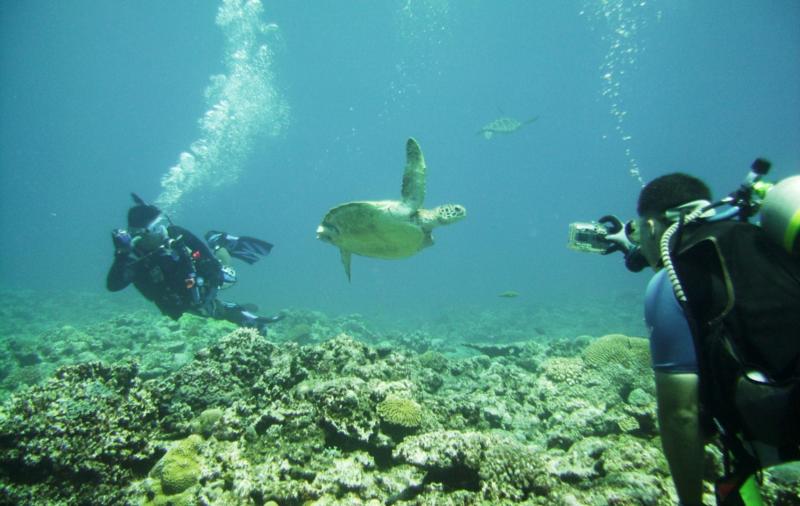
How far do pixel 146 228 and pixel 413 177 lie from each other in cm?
603

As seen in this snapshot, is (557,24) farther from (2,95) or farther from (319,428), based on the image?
(2,95)

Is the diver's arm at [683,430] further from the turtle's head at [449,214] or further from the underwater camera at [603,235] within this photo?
the turtle's head at [449,214]

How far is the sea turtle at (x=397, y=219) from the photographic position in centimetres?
659

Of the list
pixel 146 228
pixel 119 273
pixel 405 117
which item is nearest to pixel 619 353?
pixel 146 228

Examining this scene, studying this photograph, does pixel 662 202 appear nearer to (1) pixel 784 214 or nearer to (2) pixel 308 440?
(1) pixel 784 214

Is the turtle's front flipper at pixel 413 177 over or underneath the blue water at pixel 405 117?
underneath

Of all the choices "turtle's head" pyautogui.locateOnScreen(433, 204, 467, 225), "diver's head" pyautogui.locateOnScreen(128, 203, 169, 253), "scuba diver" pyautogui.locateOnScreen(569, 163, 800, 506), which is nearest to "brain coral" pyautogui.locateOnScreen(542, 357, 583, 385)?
"turtle's head" pyautogui.locateOnScreen(433, 204, 467, 225)

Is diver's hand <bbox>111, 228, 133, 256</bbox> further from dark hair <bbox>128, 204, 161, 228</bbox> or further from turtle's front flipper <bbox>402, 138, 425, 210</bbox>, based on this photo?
turtle's front flipper <bbox>402, 138, 425, 210</bbox>

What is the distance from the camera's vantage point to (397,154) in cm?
12488

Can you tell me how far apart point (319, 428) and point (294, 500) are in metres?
0.74

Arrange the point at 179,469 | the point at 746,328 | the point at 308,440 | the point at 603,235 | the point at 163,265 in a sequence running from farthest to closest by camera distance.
Answer: the point at 163,265 → the point at 308,440 → the point at 179,469 → the point at 603,235 → the point at 746,328

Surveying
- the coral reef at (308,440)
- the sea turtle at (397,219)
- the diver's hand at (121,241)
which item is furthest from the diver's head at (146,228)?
the coral reef at (308,440)

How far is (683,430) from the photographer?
1.56 meters

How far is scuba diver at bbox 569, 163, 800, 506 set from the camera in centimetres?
135
